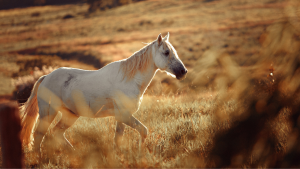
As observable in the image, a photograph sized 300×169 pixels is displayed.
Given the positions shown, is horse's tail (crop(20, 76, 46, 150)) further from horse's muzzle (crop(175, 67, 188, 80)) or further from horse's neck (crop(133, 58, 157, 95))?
horse's muzzle (crop(175, 67, 188, 80))

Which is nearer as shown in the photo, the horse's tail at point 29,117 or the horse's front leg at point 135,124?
the horse's front leg at point 135,124

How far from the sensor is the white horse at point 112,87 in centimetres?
353

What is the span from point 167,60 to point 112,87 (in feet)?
3.33

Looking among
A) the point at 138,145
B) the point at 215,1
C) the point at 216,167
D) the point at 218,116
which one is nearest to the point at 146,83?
the point at 138,145

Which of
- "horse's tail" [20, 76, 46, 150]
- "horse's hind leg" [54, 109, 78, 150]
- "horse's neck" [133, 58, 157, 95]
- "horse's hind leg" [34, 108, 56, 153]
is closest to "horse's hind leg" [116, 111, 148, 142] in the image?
"horse's neck" [133, 58, 157, 95]

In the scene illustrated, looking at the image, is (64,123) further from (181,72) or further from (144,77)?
(181,72)

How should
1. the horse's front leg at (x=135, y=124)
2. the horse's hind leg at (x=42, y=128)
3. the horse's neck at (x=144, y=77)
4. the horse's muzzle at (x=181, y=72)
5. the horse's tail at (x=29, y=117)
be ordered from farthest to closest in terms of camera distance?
the horse's tail at (x=29, y=117) → the horse's hind leg at (x=42, y=128) → the horse's neck at (x=144, y=77) → the horse's muzzle at (x=181, y=72) → the horse's front leg at (x=135, y=124)

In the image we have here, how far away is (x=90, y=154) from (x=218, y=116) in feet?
6.47

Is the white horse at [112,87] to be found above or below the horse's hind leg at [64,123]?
above

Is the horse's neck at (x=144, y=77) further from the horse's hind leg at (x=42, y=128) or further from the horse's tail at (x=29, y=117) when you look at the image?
the horse's tail at (x=29, y=117)

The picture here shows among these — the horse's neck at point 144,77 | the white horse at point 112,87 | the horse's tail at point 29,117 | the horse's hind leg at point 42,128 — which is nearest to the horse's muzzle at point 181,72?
the white horse at point 112,87

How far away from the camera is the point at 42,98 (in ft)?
13.3

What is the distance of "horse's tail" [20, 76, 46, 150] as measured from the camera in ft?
13.6

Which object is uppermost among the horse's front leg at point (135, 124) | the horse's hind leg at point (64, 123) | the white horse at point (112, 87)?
the white horse at point (112, 87)
